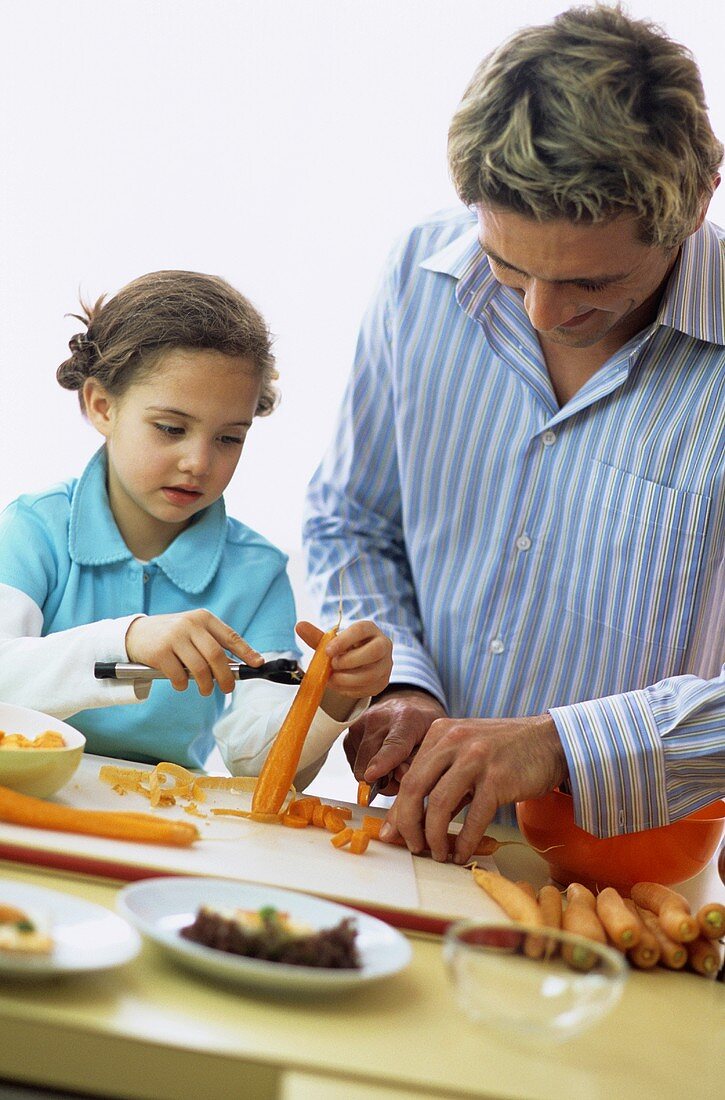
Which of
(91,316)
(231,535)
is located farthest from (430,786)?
(91,316)

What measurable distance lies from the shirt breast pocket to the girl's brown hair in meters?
0.62

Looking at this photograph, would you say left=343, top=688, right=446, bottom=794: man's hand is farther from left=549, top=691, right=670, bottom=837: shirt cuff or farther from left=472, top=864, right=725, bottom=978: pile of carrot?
left=472, top=864, right=725, bottom=978: pile of carrot

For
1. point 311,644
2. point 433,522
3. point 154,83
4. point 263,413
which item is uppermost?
point 154,83

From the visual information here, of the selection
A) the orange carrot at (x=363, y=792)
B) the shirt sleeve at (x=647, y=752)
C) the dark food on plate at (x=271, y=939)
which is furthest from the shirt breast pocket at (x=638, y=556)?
the dark food on plate at (x=271, y=939)

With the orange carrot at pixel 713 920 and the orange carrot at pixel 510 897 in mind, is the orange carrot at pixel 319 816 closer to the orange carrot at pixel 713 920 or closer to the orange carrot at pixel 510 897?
the orange carrot at pixel 510 897

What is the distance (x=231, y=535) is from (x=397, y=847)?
0.81m

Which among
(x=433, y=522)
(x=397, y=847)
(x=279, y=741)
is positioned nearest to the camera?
(x=397, y=847)

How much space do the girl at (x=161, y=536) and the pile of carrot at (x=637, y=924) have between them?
23.5 inches

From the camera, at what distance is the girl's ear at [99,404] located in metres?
2.06

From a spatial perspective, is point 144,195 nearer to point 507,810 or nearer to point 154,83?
point 154,83

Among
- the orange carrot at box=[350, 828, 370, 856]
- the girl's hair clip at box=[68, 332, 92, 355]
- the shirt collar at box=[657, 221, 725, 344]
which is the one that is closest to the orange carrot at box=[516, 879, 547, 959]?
the orange carrot at box=[350, 828, 370, 856]

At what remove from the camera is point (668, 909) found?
126 cm

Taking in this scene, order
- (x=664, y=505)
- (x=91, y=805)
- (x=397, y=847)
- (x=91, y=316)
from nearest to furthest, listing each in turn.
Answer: (x=91, y=805), (x=397, y=847), (x=664, y=505), (x=91, y=316)

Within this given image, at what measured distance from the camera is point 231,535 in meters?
2.13
